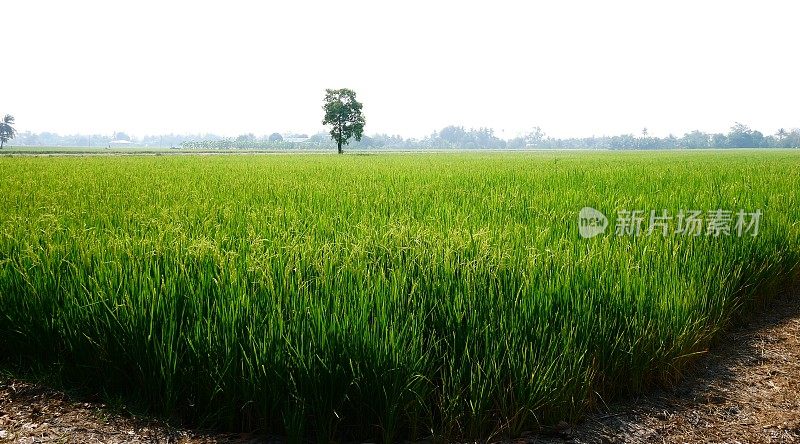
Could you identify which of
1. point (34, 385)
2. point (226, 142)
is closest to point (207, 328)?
point (34, 385)

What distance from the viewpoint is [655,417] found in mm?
2566

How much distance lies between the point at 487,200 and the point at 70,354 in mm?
5032

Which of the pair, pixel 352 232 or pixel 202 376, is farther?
pixel 352 232

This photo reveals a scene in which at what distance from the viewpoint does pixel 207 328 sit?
8.13 ft

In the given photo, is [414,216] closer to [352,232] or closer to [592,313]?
[352,232]
